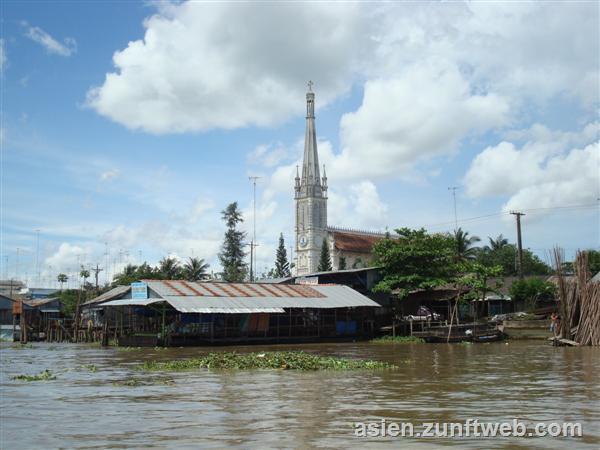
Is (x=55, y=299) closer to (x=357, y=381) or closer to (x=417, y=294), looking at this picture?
(x=417, y=294)

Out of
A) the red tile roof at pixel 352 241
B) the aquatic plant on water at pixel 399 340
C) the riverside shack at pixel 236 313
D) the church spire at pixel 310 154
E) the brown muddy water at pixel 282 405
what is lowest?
the aquatic plant on water at pixel 399 340

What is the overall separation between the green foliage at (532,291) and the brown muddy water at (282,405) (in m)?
29.2

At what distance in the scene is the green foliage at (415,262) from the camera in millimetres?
→ 39219

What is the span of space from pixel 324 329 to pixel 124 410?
29.9 m

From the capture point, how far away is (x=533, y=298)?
152ft

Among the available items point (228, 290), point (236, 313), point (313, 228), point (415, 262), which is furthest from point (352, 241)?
point (236, 313)

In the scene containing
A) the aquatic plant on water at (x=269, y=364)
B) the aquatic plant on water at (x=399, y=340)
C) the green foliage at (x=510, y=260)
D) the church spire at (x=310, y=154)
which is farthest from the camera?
the church spire at (x=310, y=154)

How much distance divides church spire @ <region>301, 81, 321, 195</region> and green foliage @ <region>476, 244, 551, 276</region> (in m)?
40.5

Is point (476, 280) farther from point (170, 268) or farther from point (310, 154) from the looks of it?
point (310, 154)

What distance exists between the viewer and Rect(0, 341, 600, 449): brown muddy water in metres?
7.84

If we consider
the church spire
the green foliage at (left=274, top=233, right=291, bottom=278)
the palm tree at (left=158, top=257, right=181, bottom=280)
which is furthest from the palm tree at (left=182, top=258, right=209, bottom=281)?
the church spire

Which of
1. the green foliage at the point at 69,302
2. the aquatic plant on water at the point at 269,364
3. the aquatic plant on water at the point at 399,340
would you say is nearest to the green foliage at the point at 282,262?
the green foliage at the point at 69,302

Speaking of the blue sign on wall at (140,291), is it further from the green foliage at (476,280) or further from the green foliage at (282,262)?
the green foliage at (282,262)

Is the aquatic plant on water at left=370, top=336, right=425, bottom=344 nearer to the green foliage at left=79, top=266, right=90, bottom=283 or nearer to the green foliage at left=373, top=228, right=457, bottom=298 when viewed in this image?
the green foliage at left=373, top=228, right=457, bottom=298
